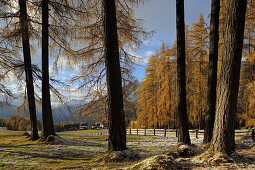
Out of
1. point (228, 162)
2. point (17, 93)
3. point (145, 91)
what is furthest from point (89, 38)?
point (145, 91)

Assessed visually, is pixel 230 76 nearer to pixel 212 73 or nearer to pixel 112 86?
pixel 112 86

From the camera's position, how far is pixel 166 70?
22.9 m

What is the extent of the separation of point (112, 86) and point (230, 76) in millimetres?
3185

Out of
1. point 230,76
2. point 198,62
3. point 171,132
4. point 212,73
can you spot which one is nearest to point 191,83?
point 198,62

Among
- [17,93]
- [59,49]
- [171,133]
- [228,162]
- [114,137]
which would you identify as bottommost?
[171,133]

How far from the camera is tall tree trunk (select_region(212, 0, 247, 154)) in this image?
439 cm

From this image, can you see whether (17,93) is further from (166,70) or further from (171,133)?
(166,70)

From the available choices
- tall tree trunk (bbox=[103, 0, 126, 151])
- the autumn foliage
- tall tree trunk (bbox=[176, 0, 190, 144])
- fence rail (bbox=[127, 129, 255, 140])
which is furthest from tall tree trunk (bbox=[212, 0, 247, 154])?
fence rail (bbox=[127, 129, 255, 140])

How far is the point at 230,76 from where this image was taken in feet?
14.6

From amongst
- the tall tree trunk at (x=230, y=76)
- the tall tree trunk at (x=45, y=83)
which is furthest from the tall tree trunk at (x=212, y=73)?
the tall tree trunk at (x=45, y=83)

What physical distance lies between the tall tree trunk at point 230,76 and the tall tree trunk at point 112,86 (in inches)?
105

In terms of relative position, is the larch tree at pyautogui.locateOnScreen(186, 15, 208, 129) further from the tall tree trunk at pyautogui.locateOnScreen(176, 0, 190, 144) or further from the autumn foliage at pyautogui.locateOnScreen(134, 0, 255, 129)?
the tall tree trunk at pyautogui.locateOnScreen(176, 0, 190, 144)

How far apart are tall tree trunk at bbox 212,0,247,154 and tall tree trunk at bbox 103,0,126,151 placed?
2671mm

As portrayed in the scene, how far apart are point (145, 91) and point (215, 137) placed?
2261cm
